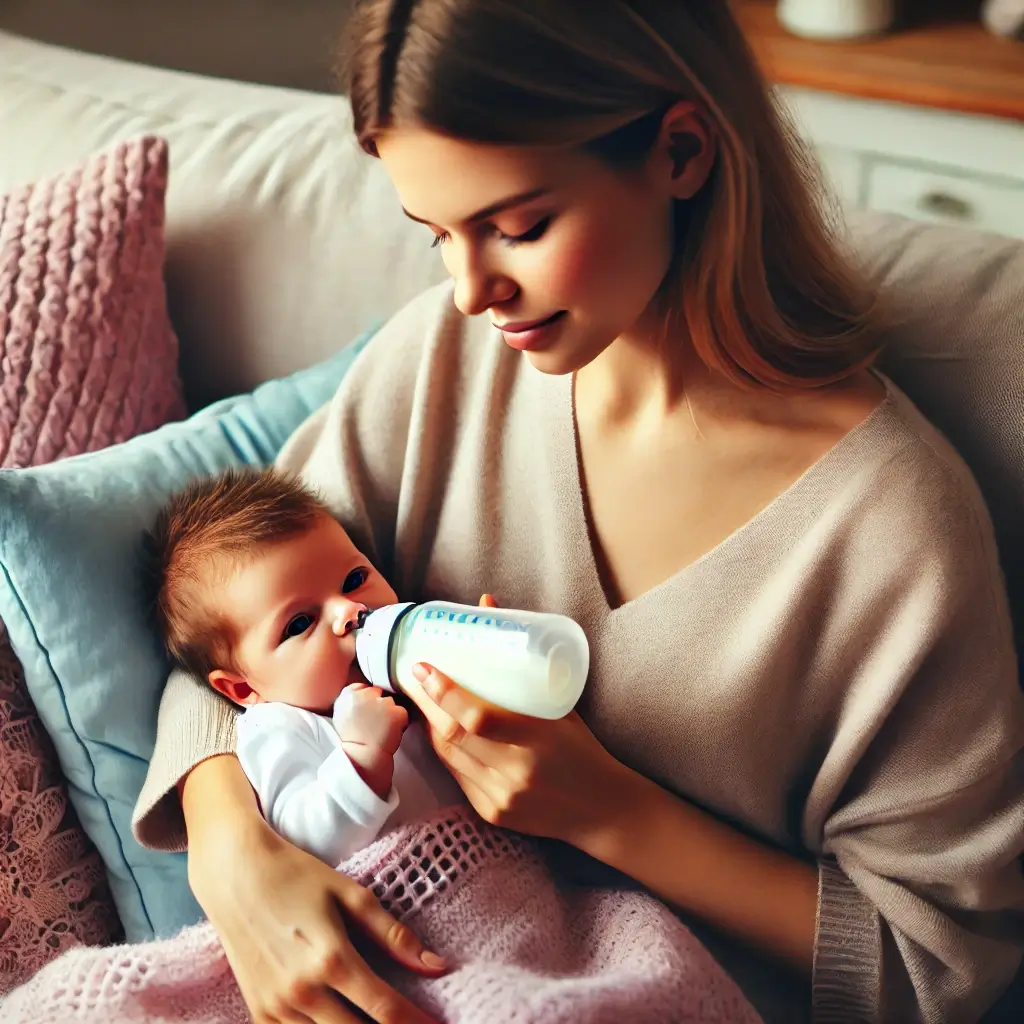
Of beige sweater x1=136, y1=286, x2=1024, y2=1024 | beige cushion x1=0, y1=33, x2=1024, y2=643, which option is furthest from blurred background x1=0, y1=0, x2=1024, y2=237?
beige sweater x1=136, y1=286, x2=1024, y2=1024

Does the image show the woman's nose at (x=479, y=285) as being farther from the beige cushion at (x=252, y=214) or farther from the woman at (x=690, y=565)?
the beige cushion at (x=252, y=214)

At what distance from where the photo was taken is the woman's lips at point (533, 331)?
0.84 metres

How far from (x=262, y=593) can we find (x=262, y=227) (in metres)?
0.60

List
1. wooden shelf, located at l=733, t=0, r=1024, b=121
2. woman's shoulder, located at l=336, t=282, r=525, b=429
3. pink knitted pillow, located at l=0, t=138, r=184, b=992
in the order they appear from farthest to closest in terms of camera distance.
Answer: wooden shelf, located at l=733, t=0, r=1024, b=121, pink knitted pillow, located at l=0, t=138, r=184, b=992, woman's shoulder, located at l=336, t=282, r=525, b=429

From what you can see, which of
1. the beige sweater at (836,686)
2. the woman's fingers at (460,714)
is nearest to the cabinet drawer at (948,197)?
the beige sweater at (836,686)

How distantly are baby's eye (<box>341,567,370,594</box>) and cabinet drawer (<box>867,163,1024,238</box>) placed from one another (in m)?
1.20

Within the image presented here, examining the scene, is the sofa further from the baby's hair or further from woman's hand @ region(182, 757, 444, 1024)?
woman's hand @ region(182, 757, 444, 1024)

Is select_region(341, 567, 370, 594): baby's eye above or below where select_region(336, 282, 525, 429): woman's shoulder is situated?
below

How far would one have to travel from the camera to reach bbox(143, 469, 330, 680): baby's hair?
1035mm

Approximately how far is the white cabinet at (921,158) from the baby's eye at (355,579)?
1136mm

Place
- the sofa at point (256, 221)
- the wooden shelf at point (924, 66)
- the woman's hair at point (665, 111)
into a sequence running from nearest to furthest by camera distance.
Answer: the woman's hair at point (665, 111)
the sofa at point (256, 221)
the wooden shelf at point (924, 66)

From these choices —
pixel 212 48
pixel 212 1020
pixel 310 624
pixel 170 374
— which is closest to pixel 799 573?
pixel 310 624

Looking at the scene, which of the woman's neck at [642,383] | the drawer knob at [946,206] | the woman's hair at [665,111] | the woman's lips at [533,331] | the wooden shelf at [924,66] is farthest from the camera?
the drawer knob at [946,206]

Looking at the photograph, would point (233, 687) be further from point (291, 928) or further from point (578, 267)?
point (578, 267)
